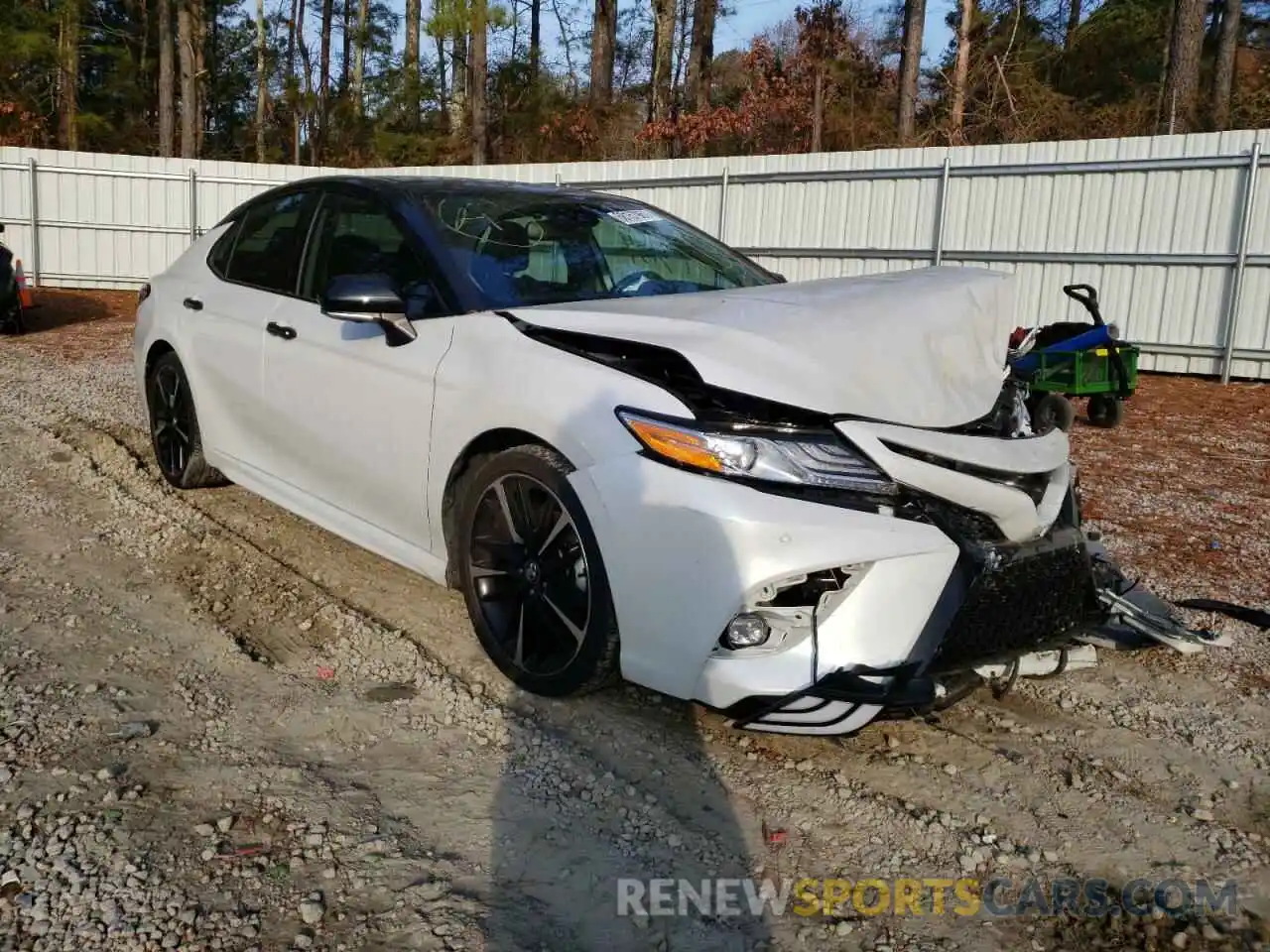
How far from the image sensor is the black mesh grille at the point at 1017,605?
2.77 meters

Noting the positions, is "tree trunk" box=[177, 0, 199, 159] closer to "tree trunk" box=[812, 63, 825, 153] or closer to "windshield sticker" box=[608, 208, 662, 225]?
"tree trunk" box=[812, 63, 825, 153]

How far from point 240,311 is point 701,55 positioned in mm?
23516

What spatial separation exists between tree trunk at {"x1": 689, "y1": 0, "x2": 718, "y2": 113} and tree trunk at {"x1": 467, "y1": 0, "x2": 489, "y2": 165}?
490cm

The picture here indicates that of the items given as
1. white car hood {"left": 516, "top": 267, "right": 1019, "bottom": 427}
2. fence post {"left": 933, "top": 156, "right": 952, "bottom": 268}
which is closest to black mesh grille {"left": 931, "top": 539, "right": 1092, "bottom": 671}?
white car hood {"left": 516, "top": 267, "right": 1019, "bottom": 427}

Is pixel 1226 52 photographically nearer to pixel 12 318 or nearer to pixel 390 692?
pixel 12 318

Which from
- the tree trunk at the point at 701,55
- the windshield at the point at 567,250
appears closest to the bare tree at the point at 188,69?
the tree trunk at the point at 701,55

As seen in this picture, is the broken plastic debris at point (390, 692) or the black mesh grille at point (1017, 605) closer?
the black mesh grille at point (1017, 605)

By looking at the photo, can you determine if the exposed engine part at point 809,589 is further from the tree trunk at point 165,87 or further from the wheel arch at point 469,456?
the tree trunk at point 165,87

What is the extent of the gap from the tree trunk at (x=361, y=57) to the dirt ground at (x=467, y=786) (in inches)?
1276

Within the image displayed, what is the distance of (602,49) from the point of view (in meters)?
25.0

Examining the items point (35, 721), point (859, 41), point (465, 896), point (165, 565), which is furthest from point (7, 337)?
point (859, 41)

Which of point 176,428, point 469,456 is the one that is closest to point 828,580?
point 469,456

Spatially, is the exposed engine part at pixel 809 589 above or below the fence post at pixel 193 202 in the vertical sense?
below

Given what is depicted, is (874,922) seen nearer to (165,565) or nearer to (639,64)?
(165,565)
